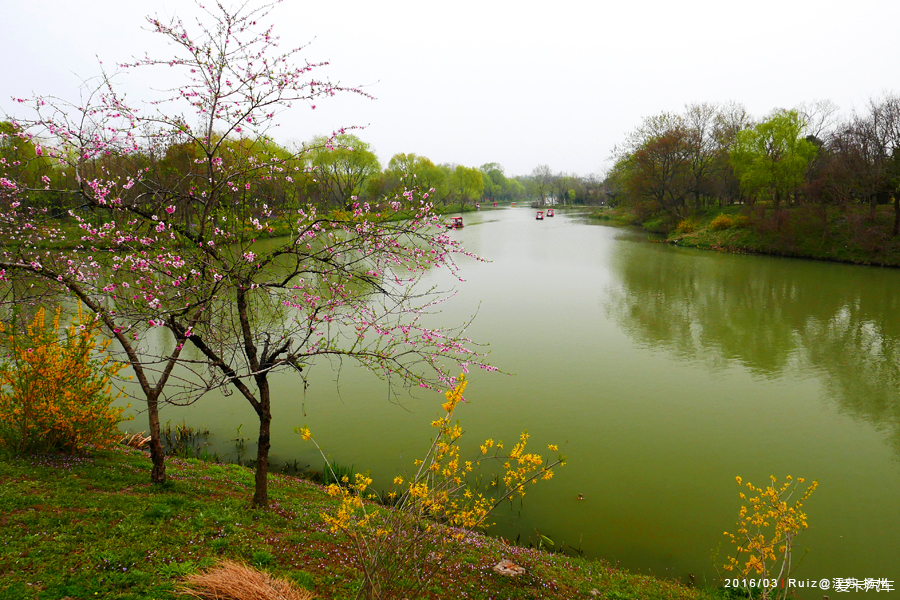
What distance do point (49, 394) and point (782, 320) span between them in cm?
1587

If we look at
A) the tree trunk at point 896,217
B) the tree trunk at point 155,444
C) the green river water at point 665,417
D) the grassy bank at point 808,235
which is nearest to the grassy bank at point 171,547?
the tree trunk at point 155,444

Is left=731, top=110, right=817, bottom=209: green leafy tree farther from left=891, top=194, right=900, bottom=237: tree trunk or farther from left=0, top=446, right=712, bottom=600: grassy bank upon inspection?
left=0, top=446, right=712, bottom=600: grassy bank

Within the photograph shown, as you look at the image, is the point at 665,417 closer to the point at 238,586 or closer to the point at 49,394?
the point at 238,586

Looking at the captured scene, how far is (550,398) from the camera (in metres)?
8.10

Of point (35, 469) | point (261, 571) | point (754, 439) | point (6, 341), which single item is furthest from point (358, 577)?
point (754, 439)

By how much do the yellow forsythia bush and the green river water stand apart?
6.69ft

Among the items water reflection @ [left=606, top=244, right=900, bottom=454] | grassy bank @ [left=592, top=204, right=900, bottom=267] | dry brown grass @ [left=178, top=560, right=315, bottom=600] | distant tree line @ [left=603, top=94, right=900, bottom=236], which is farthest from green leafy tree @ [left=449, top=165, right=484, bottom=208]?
dry brown grass @ [left=178, top=560, right=315, bottom=600]

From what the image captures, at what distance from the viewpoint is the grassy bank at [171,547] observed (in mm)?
3047

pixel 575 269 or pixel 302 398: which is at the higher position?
pixel 575 269

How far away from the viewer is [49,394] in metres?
4.94

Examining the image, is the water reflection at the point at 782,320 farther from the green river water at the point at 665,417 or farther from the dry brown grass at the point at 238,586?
the dry brown grass at the point at 238,586

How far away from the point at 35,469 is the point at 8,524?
1390 millimetres

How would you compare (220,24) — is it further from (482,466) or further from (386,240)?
(482,466)

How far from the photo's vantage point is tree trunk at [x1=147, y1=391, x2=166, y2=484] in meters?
4.59
